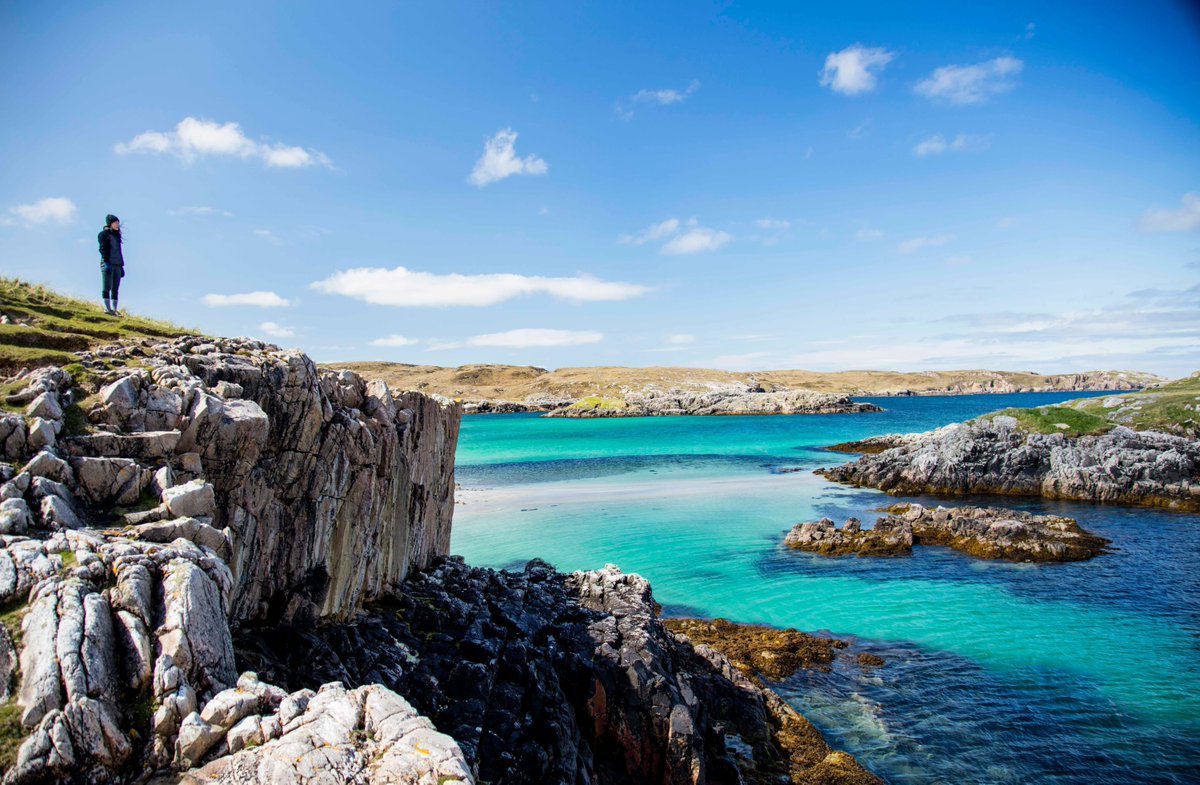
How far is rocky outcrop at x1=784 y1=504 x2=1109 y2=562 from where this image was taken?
34906mm

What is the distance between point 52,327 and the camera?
54.9 ft

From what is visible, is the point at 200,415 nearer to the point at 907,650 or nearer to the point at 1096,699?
the point at 907,650

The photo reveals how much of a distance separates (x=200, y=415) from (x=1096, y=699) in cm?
2636

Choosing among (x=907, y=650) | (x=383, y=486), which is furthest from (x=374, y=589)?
(x=907, y=650)

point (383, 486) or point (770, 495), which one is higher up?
point (383, 486)

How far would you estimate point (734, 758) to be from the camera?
→ 16.6m

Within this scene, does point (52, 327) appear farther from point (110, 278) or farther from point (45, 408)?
point (45, 408)

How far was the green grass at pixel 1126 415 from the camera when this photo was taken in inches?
2175

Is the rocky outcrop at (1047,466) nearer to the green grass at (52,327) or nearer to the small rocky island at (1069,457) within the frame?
the small rocky island at (1069,457)

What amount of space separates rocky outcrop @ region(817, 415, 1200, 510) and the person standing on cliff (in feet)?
182

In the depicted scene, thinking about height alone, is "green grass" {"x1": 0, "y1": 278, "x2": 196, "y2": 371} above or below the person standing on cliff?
below

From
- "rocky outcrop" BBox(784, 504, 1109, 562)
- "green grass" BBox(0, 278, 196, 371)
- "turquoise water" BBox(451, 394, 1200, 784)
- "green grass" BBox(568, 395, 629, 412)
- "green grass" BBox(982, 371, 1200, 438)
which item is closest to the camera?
"green grass" BBox(0, 278, 196, 371)

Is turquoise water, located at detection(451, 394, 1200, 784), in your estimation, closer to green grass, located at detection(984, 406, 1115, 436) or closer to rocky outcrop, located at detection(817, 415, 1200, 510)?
rocky outcrop, located at detection(817, 415, 1200, 510)

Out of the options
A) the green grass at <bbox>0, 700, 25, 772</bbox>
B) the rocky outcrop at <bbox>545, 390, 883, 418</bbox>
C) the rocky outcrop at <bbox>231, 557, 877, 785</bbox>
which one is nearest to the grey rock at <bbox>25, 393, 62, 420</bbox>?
the rocky outcrop at <bbox>231, 557, 877, 785</bbox>
